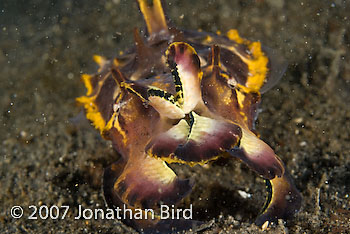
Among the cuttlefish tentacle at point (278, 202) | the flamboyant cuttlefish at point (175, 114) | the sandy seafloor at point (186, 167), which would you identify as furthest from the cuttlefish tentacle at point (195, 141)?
the sandy seafloor at point (186, 167)

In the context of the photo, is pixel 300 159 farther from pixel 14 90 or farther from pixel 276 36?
pixel 14 90

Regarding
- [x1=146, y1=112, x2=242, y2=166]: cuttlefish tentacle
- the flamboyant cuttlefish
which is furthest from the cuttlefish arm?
[x1=146, y1=112, x2=242, y2=166]: cuttlefish tentacle

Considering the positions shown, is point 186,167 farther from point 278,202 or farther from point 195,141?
point 195,141

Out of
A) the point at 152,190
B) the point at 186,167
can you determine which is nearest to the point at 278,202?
the point at 152,190

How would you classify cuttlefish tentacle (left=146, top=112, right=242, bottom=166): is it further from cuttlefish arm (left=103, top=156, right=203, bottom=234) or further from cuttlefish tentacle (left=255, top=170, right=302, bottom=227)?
cuttlefish tentacle (left=255, top=170, right=302, bottom=227)

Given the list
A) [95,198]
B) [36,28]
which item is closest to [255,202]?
[95,198]

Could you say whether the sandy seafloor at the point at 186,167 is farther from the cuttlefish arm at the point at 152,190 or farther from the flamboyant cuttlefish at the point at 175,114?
the flamboyant cuttlefish at the point at 175,114
